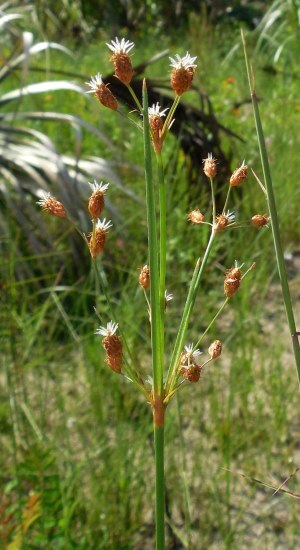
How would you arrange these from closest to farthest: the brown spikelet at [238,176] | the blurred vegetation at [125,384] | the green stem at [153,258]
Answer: the green stem at [153,258] → the brown spikelet at [238,176] → the blurred vegetation at [125,384]

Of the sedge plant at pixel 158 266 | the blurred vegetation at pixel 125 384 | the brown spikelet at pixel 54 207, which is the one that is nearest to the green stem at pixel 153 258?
the sedge plant at pixel 158 266

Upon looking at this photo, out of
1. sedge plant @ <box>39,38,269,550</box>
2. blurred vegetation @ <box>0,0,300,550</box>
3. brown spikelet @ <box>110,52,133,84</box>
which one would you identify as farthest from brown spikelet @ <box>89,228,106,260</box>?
blurred vegetation @ <box>0,0,300,550</box>

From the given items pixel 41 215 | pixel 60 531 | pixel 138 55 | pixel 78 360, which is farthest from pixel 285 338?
pixel 138 55

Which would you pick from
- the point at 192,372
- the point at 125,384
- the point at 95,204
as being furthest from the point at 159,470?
A: the point at 125,384

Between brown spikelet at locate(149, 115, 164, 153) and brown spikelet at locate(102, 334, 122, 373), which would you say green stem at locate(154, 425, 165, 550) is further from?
brown spikelet at locate(149, 115, 164, 153)

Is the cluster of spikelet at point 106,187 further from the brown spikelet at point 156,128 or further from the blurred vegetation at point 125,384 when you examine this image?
the blurred vegetation at point 125,384

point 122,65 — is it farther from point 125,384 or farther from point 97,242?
point 125,384
